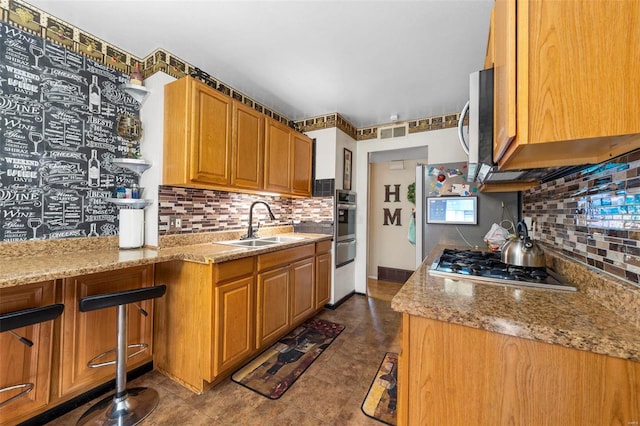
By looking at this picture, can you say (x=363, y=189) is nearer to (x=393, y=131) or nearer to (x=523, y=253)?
(x=393, y=131)

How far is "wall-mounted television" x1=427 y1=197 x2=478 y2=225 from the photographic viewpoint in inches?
92.0

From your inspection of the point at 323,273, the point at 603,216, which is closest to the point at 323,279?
the point at 323,273

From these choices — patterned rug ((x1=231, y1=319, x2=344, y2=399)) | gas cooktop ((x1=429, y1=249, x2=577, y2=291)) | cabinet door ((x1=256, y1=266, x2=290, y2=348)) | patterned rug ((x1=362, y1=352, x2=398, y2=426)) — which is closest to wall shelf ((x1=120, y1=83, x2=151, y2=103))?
cabinet door ((x1=256, y1=266, x2=290, y2=348))

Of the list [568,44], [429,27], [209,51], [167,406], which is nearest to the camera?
[568,44]

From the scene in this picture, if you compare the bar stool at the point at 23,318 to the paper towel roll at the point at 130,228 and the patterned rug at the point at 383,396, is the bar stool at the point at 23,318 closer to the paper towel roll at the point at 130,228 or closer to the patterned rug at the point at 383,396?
the paper towel roll at the point at 130,228

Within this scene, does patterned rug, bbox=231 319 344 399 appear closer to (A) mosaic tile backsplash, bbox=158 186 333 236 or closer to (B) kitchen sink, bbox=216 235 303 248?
(B) kitchen sink, bbox=216 235 303 248

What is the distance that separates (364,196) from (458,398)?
9.63 ft

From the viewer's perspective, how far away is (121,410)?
1473mm

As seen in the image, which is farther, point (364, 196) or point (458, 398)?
point (364, 196)

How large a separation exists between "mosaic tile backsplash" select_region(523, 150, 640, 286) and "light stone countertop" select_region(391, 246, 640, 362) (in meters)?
0.07

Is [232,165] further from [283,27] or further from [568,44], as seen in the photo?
[568,44]

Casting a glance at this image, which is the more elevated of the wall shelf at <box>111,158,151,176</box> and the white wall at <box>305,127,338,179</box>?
the white wall at <box>305,127,338,179</box>

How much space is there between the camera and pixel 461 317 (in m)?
0.76

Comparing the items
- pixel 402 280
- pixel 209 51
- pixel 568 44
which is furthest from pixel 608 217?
pixel 402 280
